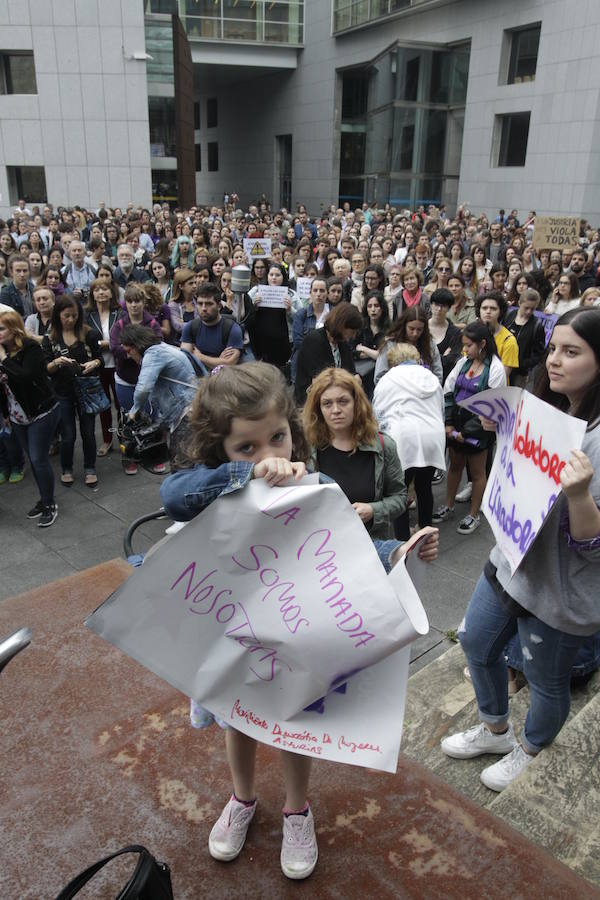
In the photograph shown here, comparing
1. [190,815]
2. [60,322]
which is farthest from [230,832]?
[60,322]

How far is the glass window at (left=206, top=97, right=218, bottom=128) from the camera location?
148 feet

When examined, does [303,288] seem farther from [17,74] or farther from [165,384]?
[17,74]

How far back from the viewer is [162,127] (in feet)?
92.6

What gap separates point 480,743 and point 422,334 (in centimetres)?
385

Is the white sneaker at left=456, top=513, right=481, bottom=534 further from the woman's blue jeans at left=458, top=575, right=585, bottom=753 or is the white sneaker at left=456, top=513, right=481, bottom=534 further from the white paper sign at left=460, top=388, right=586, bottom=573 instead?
the white paper sign at left=460, top=388, right=586, bottom=573

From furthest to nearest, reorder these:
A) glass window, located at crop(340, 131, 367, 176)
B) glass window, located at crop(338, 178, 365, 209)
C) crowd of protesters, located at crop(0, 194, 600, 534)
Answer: glass window, located at crop(340, 131, 367, 176), glass window, located at crop(338, 178, 365, 209), crowd of protesters, located at crop(0, 194, 600, 534)

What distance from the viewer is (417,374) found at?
5051mm

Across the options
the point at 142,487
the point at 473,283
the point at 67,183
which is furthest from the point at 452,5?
the point at 142,487

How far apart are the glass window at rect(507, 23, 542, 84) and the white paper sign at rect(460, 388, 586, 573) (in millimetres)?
28172

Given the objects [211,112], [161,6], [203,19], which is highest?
[203,19]

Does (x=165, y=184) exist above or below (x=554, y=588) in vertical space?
above

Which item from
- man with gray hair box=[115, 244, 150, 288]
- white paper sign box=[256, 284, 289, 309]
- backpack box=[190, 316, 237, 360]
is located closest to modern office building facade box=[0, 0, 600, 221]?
man with gray hair box=[115, 244, 150, 288]

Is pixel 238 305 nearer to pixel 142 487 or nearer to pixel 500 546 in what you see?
pixel 142 487

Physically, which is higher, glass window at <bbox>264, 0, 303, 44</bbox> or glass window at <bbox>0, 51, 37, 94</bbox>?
glass window at <bbox>264, 0, 303, 44</bbox>
